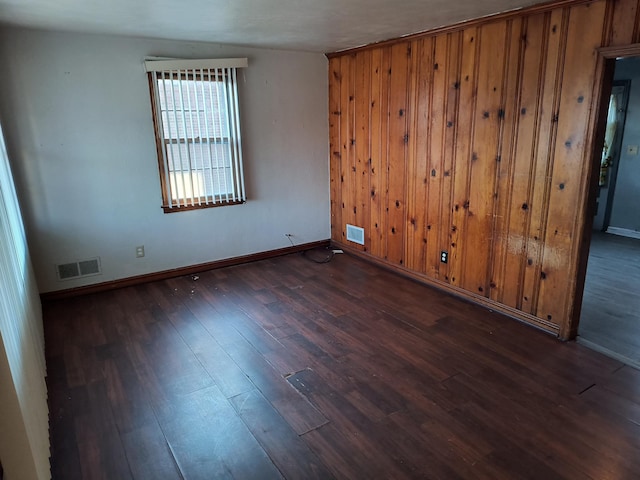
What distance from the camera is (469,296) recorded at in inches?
141

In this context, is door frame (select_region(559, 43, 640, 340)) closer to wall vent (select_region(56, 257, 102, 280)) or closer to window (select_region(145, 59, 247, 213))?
window (select_region(145, 59, 247, 213))

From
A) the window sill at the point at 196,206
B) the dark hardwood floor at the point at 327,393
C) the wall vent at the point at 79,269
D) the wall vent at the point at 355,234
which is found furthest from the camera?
the wall vent at the point at 355,234

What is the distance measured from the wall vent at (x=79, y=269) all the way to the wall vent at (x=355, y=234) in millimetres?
2652

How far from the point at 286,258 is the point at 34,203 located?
2468 millimetres

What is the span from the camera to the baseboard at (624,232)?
5.51 metres

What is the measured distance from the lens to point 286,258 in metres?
4.84

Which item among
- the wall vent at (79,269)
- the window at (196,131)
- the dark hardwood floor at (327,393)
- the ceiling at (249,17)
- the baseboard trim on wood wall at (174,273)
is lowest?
the dark hardwood floor at (327,393)

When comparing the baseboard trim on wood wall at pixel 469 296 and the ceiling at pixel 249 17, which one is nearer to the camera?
the ceiling at pixel 249 17

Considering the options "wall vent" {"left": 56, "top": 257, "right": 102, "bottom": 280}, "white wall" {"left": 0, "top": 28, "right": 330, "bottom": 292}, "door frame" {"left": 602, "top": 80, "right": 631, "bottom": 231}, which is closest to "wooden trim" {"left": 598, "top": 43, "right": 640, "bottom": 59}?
"white wall" {"left": 0, "top": 28, "right": 330, "bottom": 292}

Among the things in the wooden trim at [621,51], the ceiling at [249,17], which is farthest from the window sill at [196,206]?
the wooden trim at [621,51]

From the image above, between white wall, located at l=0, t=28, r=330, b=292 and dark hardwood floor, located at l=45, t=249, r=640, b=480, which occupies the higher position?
white wall, located at l=0, t=28, r=330, b=292

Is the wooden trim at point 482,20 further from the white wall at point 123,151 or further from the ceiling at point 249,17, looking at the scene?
the white wall at point 123,151

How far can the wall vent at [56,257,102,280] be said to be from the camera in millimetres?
3750

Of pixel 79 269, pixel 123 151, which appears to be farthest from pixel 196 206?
pixel 79 269
